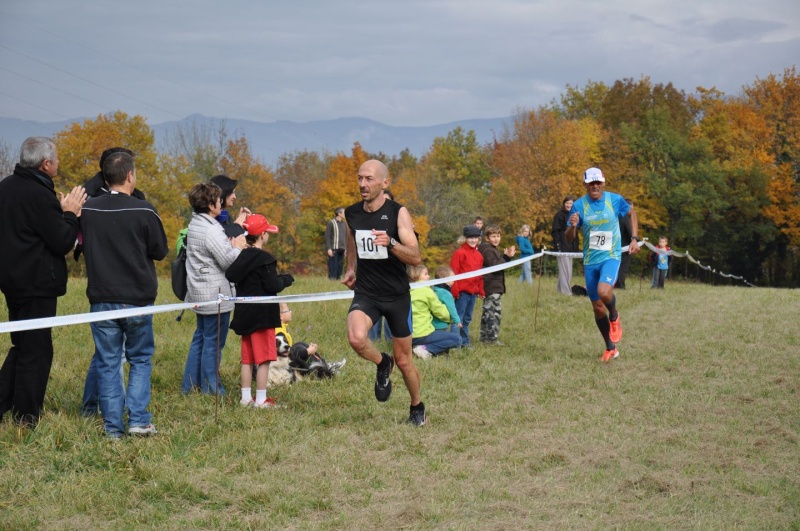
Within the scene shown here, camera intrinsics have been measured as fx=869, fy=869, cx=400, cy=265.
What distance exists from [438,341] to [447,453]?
471 cm

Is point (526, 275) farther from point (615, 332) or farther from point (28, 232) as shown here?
point (28, 232)

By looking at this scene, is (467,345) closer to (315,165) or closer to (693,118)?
(693,118)

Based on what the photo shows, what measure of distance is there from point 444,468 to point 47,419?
10.4ft

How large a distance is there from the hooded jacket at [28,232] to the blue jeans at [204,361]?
201 centimetres

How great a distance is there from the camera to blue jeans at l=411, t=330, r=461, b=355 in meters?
11.3

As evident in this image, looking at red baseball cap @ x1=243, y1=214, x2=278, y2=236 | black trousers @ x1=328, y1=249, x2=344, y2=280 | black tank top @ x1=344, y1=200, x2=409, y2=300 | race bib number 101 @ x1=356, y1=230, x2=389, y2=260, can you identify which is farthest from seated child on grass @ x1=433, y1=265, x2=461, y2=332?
black trousers @ x1=328, y1=249, x2=344, y2=280

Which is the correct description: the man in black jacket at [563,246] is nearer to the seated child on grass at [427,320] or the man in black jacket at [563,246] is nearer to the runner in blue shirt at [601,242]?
the runner in blue shirt at [601,242]

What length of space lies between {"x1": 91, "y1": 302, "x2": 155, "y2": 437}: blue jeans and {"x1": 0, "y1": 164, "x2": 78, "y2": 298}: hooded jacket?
51cm

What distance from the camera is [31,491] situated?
217 inches

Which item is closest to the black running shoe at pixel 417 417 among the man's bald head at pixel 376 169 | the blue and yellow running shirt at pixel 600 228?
the man's bald head at pixel 376 169

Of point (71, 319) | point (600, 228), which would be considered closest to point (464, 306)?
point (600, 228)

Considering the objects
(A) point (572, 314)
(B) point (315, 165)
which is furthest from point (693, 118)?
(A) point (572, 314)

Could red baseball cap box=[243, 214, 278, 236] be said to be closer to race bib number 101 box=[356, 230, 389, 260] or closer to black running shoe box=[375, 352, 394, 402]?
race bib number 101 box=[356, 230, 389, 260]

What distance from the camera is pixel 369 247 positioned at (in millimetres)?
7184
